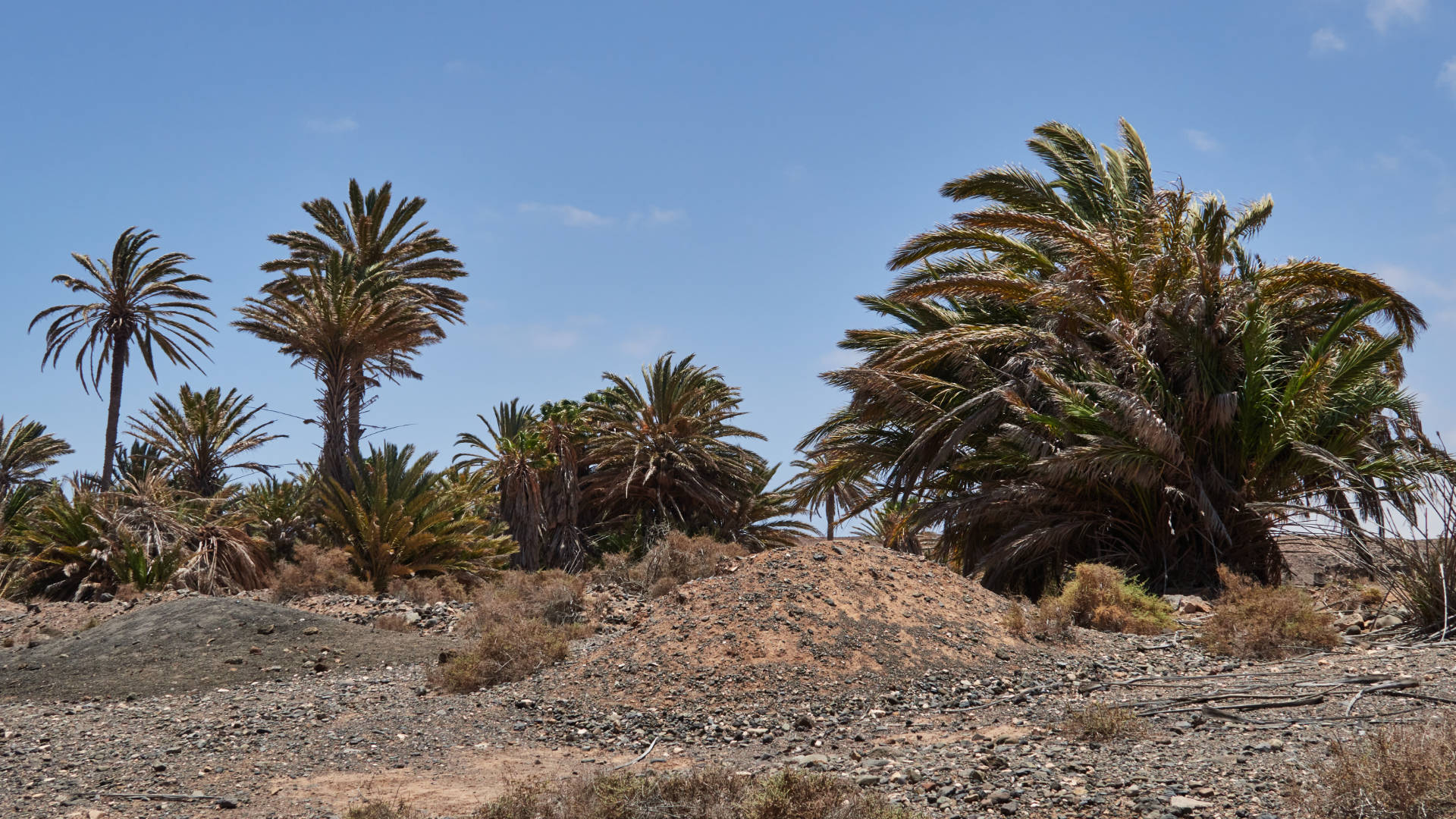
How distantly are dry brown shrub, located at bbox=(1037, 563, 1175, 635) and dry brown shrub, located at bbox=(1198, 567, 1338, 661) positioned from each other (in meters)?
0.82

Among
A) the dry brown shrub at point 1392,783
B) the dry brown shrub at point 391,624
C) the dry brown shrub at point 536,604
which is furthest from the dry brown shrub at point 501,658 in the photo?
the dry brown shrub at point 1392,783

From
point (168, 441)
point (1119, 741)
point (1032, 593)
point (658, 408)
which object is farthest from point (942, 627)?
point (168, 441)

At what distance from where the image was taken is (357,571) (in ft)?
63.9

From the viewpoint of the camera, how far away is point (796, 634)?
30.5 feet

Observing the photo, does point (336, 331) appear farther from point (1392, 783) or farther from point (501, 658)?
point (1392, 783)

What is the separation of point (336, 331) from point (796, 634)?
17151 millimetres

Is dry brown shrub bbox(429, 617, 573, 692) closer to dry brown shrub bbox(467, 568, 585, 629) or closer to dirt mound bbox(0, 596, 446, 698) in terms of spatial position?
dirt mound bbox(0, 596, 446, 698)

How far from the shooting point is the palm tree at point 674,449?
28.2 metres

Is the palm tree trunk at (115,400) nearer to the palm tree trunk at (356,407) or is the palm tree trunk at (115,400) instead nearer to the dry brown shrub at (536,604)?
the palm tree trunk at (356,407)

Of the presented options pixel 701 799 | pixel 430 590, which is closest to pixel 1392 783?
pixel 701 799

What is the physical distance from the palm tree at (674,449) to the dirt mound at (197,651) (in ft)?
48.0

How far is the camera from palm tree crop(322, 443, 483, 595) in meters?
19.5

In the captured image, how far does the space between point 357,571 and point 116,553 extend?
4421 mm

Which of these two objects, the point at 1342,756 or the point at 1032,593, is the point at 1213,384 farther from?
the point at 1342,756
